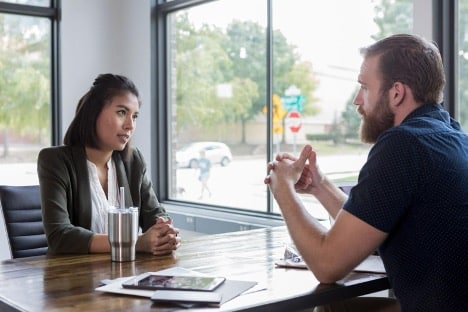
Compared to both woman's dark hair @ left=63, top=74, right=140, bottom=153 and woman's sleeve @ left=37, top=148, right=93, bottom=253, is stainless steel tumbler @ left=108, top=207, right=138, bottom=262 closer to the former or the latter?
woman's sleeve @ left=37, top=148, right=93, bottom=253

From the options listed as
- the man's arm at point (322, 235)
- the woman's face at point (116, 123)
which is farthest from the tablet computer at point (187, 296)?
the woman's face at point (116, 123)

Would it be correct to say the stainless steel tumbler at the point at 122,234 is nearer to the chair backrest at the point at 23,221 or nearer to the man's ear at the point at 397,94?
the chair backrest at the point at 23,221

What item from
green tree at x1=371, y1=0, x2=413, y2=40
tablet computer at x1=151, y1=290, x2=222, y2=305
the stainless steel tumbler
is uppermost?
green tree at x1=371, y1=0, x2=413, y2=40

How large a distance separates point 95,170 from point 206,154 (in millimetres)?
2151

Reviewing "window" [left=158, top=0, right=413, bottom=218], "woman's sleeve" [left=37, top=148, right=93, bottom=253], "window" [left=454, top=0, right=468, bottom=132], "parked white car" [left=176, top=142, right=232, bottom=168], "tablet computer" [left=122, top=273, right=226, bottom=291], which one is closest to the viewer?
"tablet computer" [left=122, top=273, right=226, bottom=291]

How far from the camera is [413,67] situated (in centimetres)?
169

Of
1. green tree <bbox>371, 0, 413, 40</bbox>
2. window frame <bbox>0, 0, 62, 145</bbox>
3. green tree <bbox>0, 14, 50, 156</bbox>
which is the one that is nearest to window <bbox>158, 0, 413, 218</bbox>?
green tree <bbox>371, 0, 413, 40</bbox>

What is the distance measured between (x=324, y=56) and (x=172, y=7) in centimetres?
156

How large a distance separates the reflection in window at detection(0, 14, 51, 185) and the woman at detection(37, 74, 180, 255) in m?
2.20

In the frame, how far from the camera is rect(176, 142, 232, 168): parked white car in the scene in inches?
174

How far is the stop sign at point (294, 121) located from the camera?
390cm

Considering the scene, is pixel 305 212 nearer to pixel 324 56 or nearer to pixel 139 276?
pixel 139 276

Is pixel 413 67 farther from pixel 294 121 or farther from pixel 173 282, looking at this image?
pixel 294 121

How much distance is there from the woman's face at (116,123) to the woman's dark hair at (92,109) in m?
0.02
